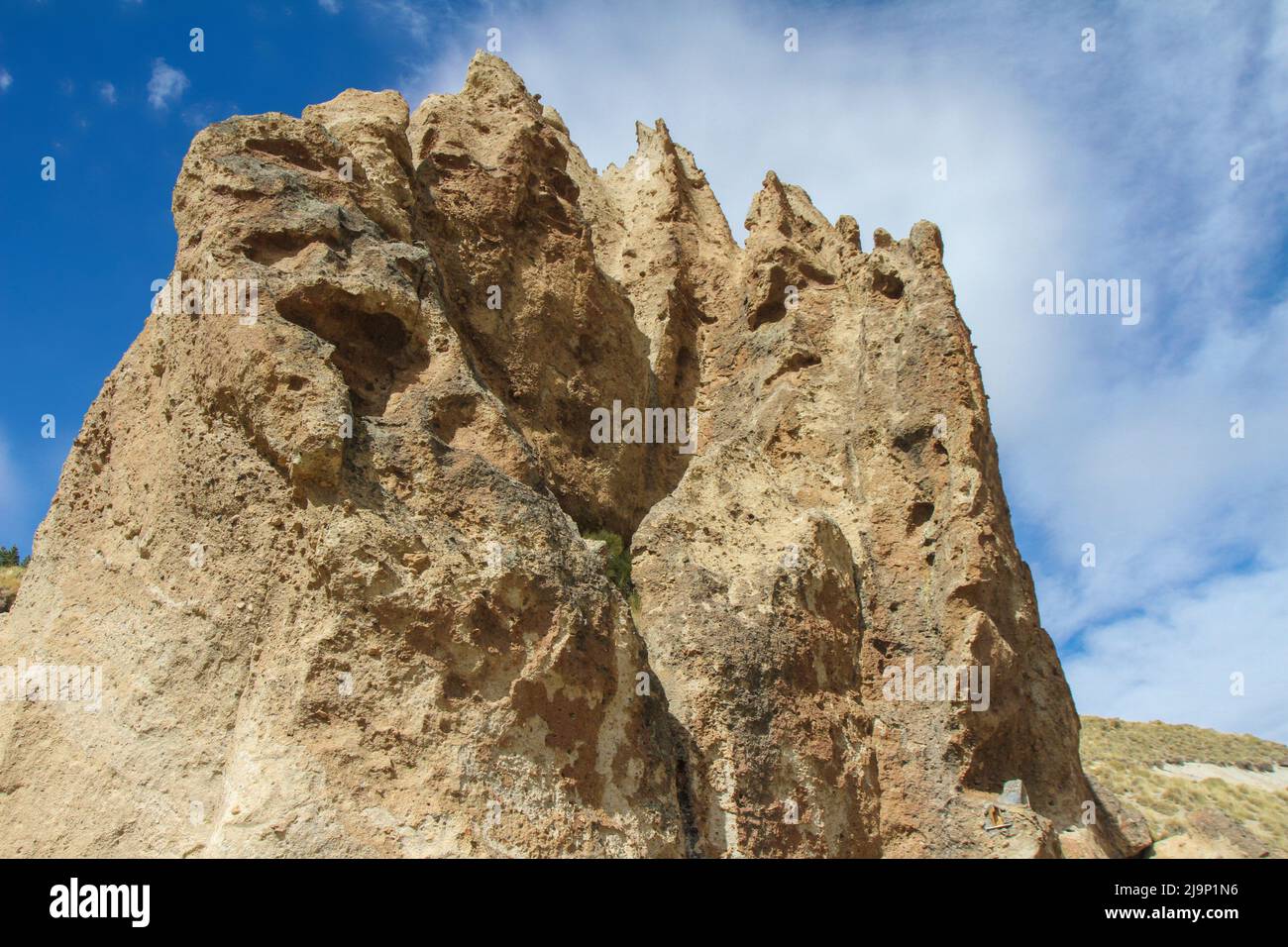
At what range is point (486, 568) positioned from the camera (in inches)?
268

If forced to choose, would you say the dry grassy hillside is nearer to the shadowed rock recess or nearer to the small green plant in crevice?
the shadowed rock recess

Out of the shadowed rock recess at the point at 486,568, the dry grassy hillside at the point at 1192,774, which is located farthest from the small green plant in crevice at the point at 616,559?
the dry grassy hillside at the point at 1192,774

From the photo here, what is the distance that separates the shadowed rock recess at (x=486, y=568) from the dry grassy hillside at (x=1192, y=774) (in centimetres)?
893

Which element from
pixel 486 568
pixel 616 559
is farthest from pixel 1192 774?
pixel 486 568

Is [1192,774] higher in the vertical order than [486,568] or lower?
lower

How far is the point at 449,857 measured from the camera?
18.9ft

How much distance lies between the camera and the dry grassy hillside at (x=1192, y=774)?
21.4 meters

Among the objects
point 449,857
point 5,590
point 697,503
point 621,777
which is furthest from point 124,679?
point 5,590

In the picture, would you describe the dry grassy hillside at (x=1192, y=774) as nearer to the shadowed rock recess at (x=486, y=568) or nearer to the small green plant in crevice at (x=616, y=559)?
the shadowed rock recess at (x=486, y=568)

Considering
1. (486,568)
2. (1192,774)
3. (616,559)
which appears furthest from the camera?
(1192,774)

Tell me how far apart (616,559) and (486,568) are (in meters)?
4.22

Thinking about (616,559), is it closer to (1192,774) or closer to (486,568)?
(486,568)

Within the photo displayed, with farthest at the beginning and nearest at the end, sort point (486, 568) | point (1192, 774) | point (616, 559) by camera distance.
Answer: point (1192, 774) → point (616, 559) → point (486, 568)

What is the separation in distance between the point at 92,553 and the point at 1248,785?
26618mm
